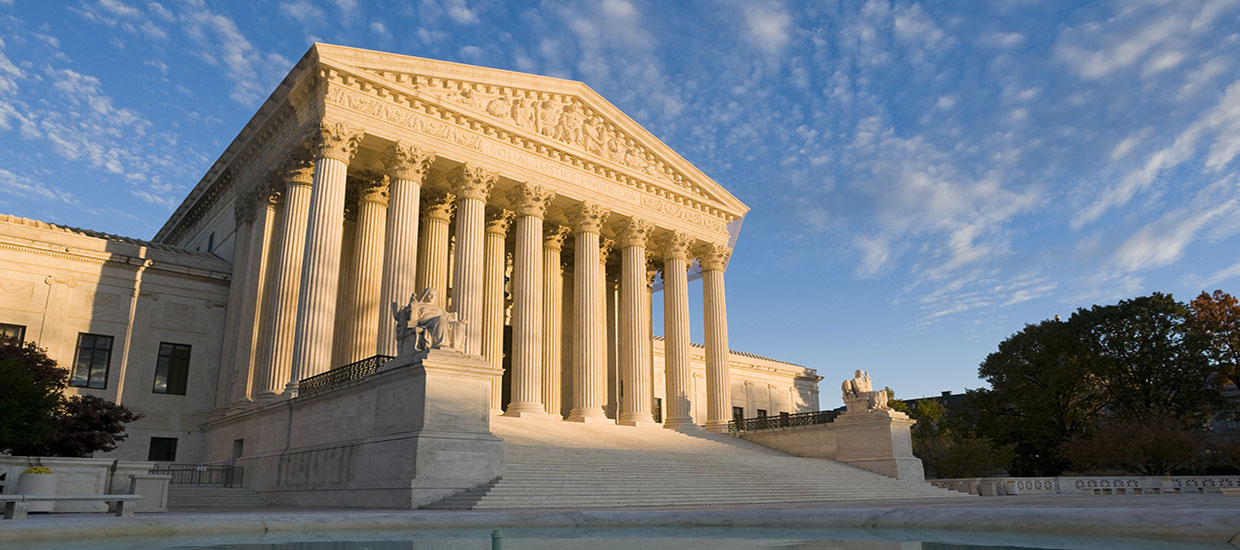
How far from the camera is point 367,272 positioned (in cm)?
3027

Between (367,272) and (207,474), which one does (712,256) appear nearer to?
(367,272)

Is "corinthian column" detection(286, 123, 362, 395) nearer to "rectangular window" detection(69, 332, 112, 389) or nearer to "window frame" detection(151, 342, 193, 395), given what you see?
"window frame" detection(151, 342, 193, 395)

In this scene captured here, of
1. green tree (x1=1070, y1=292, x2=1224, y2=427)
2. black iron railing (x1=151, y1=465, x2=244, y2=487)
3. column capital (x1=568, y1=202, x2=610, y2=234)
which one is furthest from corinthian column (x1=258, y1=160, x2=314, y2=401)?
green tree (x1=1070, y1=292, x2=1224, y2=427)

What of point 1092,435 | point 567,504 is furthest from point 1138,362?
point 567,504

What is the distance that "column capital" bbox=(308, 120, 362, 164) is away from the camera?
27.2m

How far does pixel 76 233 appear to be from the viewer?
31.9 meters

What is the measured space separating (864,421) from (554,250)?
16795mm

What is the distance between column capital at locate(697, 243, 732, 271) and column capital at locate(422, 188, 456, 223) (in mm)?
14065

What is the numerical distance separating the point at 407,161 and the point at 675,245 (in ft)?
50.2

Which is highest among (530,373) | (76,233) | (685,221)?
(685,221)

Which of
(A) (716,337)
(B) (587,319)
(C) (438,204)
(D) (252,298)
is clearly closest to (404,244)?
(C) (438,204)

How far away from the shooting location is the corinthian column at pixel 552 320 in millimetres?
36562

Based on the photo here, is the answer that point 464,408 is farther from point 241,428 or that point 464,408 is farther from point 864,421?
point 864,421

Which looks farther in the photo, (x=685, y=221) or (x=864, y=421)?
(x=685, y=221)
